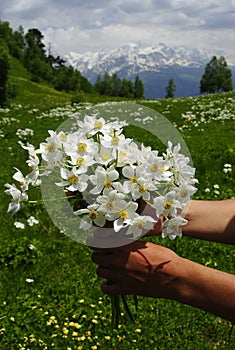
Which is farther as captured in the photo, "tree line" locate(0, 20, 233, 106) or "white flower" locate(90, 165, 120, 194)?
"tree line" locate(0, 20, 233, 106)

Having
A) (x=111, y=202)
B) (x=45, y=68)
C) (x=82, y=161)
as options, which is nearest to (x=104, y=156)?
(x=82, y=161)

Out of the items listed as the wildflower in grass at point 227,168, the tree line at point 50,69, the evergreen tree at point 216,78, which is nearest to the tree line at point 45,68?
the tree line at point 50,69

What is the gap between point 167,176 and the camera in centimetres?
214

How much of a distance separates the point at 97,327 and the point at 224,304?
276 cm

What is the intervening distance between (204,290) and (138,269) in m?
0.43

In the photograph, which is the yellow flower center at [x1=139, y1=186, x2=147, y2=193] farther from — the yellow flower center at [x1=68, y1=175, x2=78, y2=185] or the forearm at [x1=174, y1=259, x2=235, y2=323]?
A: the forearm at [x1=174, y1=259, x2=235, y2=323]

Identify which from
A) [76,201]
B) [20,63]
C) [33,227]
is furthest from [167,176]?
[20,63]

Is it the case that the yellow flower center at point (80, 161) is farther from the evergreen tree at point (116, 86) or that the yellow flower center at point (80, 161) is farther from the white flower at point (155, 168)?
the evergreen tree at point (116, 86)

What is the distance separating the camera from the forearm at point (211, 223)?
309 centimetres

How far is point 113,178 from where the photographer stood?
2002 millimetres

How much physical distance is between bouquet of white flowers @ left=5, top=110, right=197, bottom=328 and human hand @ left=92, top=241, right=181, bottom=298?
0.16 meters

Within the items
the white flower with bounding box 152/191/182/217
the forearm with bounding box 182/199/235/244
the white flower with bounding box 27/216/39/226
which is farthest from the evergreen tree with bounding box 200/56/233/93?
the white flower with bounding box 152/191/182/217

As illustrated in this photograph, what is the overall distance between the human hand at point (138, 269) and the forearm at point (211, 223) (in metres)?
0.68

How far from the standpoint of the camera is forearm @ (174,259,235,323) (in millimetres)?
2414
